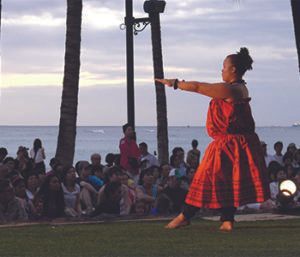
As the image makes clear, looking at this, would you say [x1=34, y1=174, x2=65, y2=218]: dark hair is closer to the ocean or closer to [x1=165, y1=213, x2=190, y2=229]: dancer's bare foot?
[x1=165, y1=213, x2=190, y2=229]: dancer's bare foot

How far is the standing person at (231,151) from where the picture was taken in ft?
33.8

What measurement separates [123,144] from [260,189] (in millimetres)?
8242

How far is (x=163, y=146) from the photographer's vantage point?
76.5 feet

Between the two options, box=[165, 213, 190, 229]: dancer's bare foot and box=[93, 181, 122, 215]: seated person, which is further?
box=[93, 181, 122, 215]: seated person

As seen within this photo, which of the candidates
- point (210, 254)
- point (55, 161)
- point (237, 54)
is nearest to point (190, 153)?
point (55, 161)

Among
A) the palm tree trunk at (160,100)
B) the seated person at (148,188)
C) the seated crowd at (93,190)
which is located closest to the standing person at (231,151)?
the seated crowd at (93,190)

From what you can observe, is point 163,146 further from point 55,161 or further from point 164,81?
point 164,81

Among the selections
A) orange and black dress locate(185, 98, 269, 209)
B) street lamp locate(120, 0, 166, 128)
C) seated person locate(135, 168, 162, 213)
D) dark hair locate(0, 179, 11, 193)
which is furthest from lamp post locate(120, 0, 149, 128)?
orange and black dress locate(185, 98, 269, 209)

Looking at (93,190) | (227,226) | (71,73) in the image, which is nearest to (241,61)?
(227,226)

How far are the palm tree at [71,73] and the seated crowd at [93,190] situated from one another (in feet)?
3.44

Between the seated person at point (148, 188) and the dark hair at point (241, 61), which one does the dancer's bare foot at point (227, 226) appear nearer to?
the dark hair at point (241, 61)

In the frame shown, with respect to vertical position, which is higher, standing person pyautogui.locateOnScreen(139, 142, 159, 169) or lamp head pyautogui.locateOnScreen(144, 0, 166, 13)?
lamp head pyautogui.locateOnScreen(144, 0, 166, 13)

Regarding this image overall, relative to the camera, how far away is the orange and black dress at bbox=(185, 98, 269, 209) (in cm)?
1033

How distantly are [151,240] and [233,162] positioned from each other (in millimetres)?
1242
